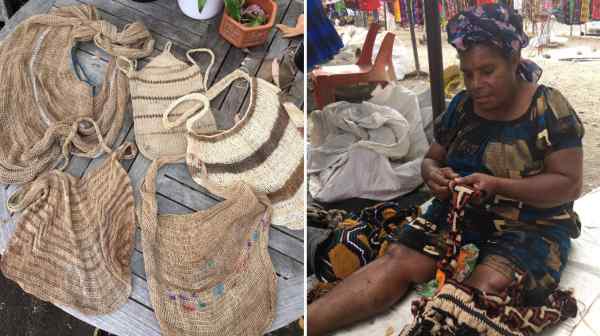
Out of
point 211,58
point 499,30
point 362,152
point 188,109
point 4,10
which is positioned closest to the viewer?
point 499,30

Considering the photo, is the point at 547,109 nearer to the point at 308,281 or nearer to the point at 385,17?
the point at 385,17

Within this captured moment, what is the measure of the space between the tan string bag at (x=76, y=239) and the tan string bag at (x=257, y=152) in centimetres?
22

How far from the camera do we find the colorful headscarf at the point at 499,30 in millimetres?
987

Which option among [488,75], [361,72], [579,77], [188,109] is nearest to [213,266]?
[188,109]

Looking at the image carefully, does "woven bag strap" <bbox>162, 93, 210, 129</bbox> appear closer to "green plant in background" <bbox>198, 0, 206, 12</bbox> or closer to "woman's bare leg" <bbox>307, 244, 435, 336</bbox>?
"green plant in background" <bbox>198, 0, 206, 12</bbox>

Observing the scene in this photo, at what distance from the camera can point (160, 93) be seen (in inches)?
73.6

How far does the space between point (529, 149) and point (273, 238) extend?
79 cm

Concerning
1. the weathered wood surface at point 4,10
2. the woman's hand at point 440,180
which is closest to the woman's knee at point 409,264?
the woman's hand at point 440,180

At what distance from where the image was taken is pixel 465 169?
42.4 inches

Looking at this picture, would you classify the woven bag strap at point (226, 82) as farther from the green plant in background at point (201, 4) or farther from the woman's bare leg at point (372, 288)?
the woman's bare leg at point (372, 288)

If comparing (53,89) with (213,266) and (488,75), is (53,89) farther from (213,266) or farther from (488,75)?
(488,75)

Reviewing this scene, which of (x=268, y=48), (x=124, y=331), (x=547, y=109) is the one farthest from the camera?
(x=268, y=48)

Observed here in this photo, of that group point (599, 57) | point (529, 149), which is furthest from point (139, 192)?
point (599, 57)

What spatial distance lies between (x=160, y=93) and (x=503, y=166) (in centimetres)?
118
